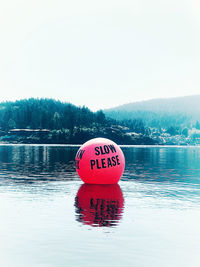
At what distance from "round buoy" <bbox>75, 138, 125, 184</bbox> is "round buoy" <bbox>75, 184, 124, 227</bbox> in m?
0.59

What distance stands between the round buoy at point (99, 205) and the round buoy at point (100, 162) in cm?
59

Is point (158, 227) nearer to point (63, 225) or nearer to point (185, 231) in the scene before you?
point (185, 231)

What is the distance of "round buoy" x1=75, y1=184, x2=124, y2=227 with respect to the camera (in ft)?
42.4

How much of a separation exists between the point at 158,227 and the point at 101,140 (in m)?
10.8

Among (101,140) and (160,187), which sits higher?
(101,140)

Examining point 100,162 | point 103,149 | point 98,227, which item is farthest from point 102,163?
point 98,227

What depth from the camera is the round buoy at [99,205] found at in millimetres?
12935

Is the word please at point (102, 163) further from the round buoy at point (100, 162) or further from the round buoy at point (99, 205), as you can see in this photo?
the round buoy at point (99, 205)

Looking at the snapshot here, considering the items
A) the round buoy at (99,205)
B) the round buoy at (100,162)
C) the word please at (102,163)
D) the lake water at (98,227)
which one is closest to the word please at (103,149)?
the round buoy at (100,162)

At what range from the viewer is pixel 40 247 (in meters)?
9.74

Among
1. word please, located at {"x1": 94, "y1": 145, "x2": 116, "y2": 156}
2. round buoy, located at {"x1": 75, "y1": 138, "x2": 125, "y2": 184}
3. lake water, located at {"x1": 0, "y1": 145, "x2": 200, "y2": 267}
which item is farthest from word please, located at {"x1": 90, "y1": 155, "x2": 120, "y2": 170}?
lake water, located at {"x1": 0, "y1": 145, "x2": 200, "y2": 267}

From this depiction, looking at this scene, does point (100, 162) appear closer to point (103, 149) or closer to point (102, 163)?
point (102, 163)

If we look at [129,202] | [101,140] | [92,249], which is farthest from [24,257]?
[101,140]

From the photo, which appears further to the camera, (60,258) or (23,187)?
(23,187)
